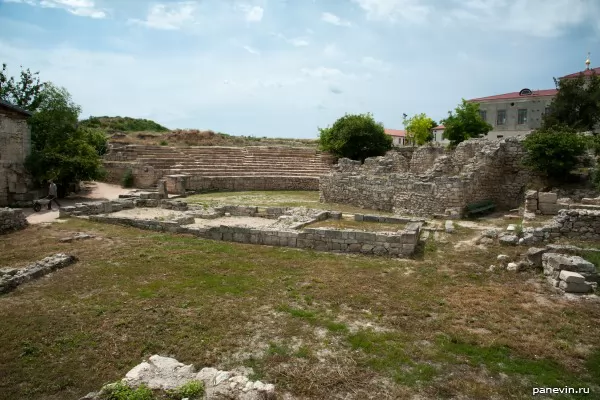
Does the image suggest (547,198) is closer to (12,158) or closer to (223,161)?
(223,161)

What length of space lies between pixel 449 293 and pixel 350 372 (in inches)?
149

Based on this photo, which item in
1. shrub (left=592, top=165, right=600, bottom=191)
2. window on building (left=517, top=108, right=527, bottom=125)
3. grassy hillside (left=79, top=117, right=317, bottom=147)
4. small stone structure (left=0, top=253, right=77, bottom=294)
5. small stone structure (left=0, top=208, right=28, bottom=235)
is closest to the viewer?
small stone structure (left=0, top=253, right=77, bottom=294)

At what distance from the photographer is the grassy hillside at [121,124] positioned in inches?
1829

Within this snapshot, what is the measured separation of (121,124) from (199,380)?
162 ft

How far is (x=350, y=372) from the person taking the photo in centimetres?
560

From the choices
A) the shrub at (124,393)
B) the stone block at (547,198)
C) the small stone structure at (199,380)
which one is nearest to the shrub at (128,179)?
the stone block at (547,198)

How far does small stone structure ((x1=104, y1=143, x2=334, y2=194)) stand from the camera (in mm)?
27516

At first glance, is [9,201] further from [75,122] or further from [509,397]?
[509,397]

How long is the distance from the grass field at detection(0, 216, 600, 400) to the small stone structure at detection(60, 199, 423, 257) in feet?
2.92

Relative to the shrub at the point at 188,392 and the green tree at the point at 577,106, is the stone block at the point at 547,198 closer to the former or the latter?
the shrub at the point at 188,392

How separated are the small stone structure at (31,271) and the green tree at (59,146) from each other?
11.8m

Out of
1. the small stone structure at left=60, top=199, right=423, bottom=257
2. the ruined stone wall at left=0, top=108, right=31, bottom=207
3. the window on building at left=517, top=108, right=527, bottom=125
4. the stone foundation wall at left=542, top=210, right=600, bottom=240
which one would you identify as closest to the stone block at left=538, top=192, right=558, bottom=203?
the stone foundation wall at left=542, top=210, right=600, bottom=240

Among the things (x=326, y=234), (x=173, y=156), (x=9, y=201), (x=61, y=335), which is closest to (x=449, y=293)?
(x=326, y=234)

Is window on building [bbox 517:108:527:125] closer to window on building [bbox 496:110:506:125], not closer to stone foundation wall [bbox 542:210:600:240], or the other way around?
window on building [bbox 496:110:506:125]
